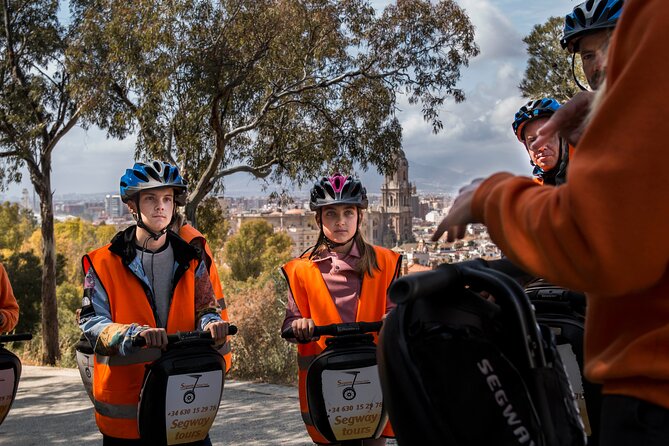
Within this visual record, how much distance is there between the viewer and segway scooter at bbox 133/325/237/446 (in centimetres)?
434

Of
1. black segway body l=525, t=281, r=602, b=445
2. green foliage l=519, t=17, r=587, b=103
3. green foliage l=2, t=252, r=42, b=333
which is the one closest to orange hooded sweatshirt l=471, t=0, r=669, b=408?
black segway body l=525, t=281, r=602, b=445

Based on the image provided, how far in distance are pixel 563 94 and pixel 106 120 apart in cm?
1094

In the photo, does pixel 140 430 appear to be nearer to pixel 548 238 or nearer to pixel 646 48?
pixel 548 238

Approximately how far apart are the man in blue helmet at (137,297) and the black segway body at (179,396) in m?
0.14

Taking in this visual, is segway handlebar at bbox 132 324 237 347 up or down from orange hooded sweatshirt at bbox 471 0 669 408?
down

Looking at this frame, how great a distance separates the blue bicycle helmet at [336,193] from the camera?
575 cm

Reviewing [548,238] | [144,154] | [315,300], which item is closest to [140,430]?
[315,300]

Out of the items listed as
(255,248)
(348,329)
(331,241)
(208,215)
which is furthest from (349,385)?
(255,248)

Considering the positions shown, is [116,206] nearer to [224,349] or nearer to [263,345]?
[263,345]

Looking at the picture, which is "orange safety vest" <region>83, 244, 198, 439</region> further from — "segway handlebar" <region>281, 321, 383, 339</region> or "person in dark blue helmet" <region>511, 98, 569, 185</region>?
"person in dark blue helmet" <region>511, 98, 569, 185</region>

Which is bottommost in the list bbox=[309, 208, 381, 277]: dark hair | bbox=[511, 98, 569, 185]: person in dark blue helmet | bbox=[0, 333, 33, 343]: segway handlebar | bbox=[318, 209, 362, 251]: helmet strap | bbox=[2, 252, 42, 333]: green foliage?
bbox=[2, 252, 42, 333]: green foliage

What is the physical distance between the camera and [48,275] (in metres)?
21.6

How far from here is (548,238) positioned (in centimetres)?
161

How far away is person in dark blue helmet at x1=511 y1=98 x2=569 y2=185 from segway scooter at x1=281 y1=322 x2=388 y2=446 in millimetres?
1295
